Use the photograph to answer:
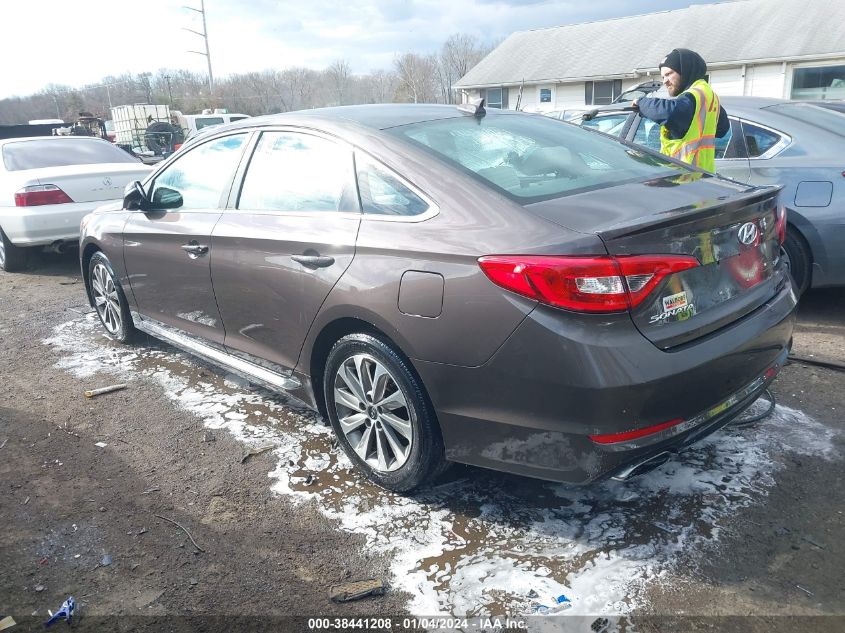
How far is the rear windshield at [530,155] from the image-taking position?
278cm

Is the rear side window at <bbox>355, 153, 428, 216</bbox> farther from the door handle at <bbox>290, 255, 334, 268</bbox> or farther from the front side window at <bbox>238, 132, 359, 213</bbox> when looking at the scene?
the door handle at <bbox>290, 255, 334, 268</bbox>

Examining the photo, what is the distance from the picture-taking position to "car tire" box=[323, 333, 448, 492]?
272cm

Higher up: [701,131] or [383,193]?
[701,131]

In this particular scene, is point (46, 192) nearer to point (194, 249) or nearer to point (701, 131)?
point (194, 249)

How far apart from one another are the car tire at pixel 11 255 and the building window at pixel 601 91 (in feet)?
95.3

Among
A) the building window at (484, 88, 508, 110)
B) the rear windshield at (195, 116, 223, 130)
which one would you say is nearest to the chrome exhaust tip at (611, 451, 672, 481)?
the rear windshield at (195, 116, 223, 130)

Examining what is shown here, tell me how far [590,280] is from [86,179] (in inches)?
275

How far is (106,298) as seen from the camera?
5195 millimetres

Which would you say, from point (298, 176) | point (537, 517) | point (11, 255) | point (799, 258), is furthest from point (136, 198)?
point (11, 255)

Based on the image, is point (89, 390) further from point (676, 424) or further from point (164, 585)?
point (676, 424)

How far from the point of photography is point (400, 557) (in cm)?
262

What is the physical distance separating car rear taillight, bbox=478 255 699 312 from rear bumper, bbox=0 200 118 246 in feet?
22.0

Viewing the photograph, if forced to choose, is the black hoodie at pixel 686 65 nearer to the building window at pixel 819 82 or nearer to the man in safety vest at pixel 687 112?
the man in safety vest at pixel 687 112

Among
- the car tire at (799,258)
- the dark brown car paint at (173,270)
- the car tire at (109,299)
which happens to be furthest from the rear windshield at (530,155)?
the car tire at (109,299)
